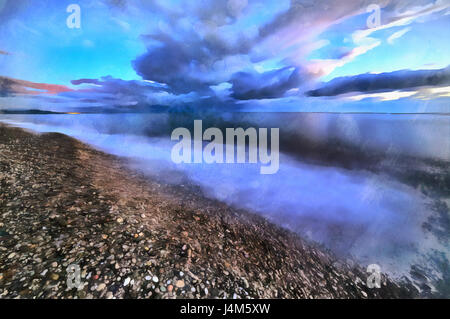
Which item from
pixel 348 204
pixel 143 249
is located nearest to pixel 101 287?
pixel 143 249

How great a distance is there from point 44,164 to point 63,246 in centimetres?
865

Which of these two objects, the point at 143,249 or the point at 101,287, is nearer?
the point at 101,287

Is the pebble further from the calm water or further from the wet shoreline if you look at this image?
the calm water

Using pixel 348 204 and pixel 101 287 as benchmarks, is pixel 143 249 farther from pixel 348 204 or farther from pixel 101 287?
pixel 348 204

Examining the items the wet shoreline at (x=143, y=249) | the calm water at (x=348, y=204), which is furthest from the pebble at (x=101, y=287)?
the calm water at (x=348, y=204)

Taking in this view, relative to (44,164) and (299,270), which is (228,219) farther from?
(44,164)

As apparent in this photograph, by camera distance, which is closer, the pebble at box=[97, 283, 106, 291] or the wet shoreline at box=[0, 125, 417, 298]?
the pebble at box=[97, 283, 106, 291]

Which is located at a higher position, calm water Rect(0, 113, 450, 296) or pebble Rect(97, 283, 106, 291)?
pebble Rect(97, 283, 106, 291)

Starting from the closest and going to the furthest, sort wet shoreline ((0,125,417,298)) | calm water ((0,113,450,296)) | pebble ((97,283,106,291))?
pebble ((97,283,106,291)), wet shoreline ((0,125,417,298)), calm water ((0,113,450,296))

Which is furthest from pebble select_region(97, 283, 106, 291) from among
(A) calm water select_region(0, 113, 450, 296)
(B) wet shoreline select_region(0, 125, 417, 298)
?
(A) calm water select_region(0, 113, 450, 296)

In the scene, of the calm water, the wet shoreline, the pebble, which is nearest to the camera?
the pebble

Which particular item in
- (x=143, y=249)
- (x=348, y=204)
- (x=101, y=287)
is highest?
(x=143, y=249)

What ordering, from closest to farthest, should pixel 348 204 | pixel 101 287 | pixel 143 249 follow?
pixel 101 287, pixel 143 249, pixel 348 204
